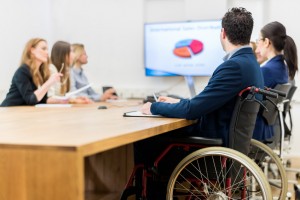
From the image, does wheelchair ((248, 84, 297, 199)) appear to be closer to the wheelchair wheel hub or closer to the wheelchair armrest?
the wheelchair armrest

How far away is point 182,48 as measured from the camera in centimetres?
495

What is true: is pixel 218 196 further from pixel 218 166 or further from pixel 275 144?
pixel 275 144

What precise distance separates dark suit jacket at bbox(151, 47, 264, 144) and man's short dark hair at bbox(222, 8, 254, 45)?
87 millimetres

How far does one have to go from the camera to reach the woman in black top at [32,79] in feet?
10.8

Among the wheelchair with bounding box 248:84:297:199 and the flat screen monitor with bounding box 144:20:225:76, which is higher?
the flat screen monitor with bounding box 144:20:225:76

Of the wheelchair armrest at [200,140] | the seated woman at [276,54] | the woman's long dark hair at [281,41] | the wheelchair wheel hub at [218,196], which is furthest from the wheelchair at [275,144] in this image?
the wheelchair wheel hub at [218,196]

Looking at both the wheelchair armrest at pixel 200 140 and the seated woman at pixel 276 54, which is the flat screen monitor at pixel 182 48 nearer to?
the seated woman at pixel 276 54

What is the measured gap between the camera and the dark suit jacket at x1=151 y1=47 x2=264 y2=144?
1767 mm

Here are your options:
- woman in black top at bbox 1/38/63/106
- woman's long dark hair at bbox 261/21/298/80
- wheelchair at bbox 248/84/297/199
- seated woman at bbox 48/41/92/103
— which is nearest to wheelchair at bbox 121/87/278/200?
wheelchair at bbox 248/84/297/199

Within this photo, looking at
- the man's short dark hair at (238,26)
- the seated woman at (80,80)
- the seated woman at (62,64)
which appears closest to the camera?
the man's short dark hair at (238,26)

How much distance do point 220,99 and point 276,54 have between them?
133 centimetres

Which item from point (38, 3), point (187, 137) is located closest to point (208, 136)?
point (187, 137)

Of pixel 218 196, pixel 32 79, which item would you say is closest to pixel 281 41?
pixel 218 196

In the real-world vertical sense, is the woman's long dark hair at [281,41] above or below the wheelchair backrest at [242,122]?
above
